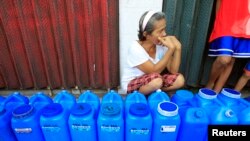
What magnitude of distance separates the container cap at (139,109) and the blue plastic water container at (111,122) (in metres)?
0.06

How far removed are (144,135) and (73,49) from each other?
1011mm

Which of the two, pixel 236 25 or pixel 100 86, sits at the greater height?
pixel 236 25

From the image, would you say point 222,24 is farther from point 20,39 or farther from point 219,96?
point 20,39

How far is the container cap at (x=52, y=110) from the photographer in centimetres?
120

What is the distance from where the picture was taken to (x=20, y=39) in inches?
74.0

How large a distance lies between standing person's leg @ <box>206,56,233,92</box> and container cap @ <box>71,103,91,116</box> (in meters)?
1.08

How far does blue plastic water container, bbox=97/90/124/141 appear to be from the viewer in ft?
3.91

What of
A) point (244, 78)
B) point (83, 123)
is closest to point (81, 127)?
point (83, 123)

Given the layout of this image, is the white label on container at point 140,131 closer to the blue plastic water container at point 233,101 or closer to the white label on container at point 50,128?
the white label on container at point 50,128

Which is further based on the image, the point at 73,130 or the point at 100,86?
the point at 100,86

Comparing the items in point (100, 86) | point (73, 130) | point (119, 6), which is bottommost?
point (100, 86)

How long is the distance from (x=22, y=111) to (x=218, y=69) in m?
1.48

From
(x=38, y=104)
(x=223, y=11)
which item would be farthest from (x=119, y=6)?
(x=38, y=104)

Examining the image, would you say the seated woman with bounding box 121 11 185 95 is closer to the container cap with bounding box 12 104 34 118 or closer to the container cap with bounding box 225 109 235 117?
the container cap with bounding box 225 109 235 117
